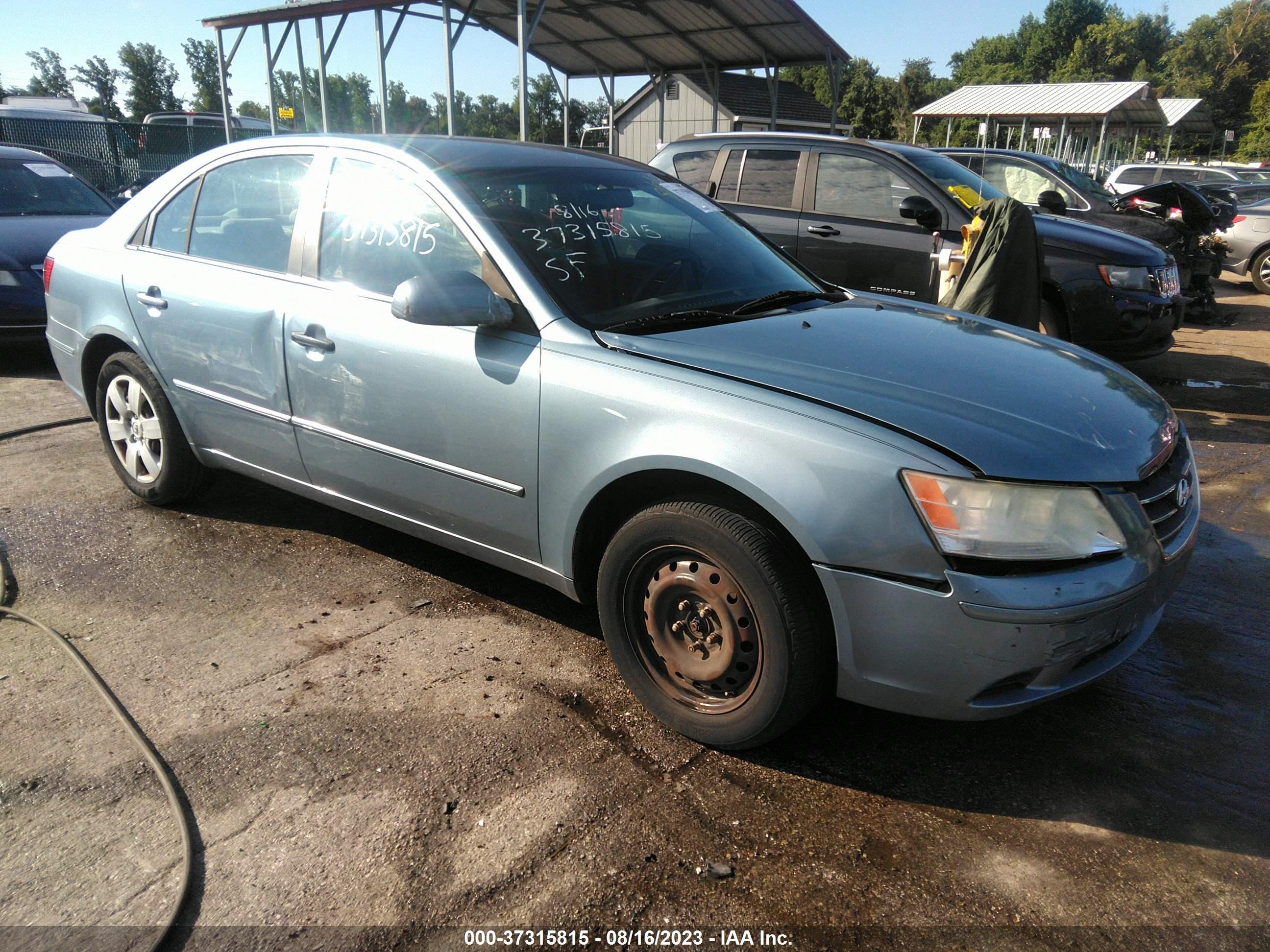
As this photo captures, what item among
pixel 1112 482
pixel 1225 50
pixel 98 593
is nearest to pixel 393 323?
pixel 98 593

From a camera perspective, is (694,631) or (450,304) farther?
(450,304)

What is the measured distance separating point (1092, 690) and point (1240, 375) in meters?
6.59

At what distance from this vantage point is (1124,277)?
686cm

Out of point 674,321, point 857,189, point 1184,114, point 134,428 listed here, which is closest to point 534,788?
point 674,321

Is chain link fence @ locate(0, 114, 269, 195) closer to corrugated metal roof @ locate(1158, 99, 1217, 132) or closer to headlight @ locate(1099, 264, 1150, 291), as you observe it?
headlight @ locate(1099, 264, 1150, 291)

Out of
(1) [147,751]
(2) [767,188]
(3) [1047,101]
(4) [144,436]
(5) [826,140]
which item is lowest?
(1) [147,751]

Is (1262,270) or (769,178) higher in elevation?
(769,178)

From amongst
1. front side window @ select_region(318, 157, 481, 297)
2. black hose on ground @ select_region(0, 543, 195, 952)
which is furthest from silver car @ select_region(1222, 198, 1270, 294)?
black hose on ground @ select_region(0, 543, 195, 952)

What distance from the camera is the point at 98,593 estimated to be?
11.8ft

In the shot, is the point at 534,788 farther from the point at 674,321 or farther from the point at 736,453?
the point at 674,321

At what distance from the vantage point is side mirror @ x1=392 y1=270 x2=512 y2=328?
2.77m

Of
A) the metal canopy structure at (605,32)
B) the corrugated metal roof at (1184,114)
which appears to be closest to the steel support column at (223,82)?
the metal canopy structure at (605,32)

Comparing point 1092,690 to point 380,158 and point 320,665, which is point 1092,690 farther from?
point 380,158

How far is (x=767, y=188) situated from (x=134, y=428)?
5.07m
